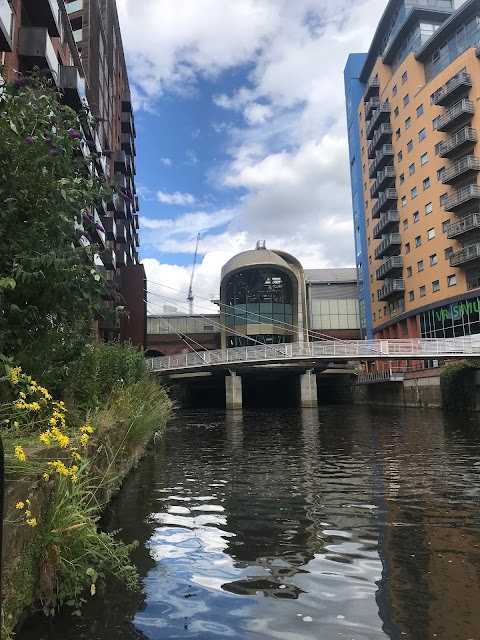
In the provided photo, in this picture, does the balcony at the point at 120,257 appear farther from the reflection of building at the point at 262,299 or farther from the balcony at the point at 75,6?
the reflection of building at the point at 262,299

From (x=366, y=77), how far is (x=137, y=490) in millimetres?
72572

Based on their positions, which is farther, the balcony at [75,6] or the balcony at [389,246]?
the balcony at [389,246]

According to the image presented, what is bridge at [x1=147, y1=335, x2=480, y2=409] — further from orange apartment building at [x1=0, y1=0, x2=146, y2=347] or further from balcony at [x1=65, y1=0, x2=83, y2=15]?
balcony at [x1=65, y1=0, x2=83, y2=15]

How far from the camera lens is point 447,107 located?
4819 centimetres

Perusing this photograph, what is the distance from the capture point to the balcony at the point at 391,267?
55.0m

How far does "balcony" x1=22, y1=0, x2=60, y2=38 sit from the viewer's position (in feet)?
74.7

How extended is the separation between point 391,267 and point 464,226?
1239cm

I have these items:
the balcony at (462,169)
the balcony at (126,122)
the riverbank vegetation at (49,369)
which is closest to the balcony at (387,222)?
the balcony at (462,169)

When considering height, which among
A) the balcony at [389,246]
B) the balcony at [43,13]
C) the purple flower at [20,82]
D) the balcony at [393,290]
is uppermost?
the balcony at [43,13]

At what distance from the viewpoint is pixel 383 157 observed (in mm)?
58031

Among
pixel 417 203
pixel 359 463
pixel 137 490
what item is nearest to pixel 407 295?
pixel 417 203

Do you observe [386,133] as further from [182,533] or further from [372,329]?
[182,533]

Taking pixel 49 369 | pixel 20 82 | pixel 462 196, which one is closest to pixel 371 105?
pixel 462 196

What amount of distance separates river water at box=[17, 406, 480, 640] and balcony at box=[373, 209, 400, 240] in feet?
159
